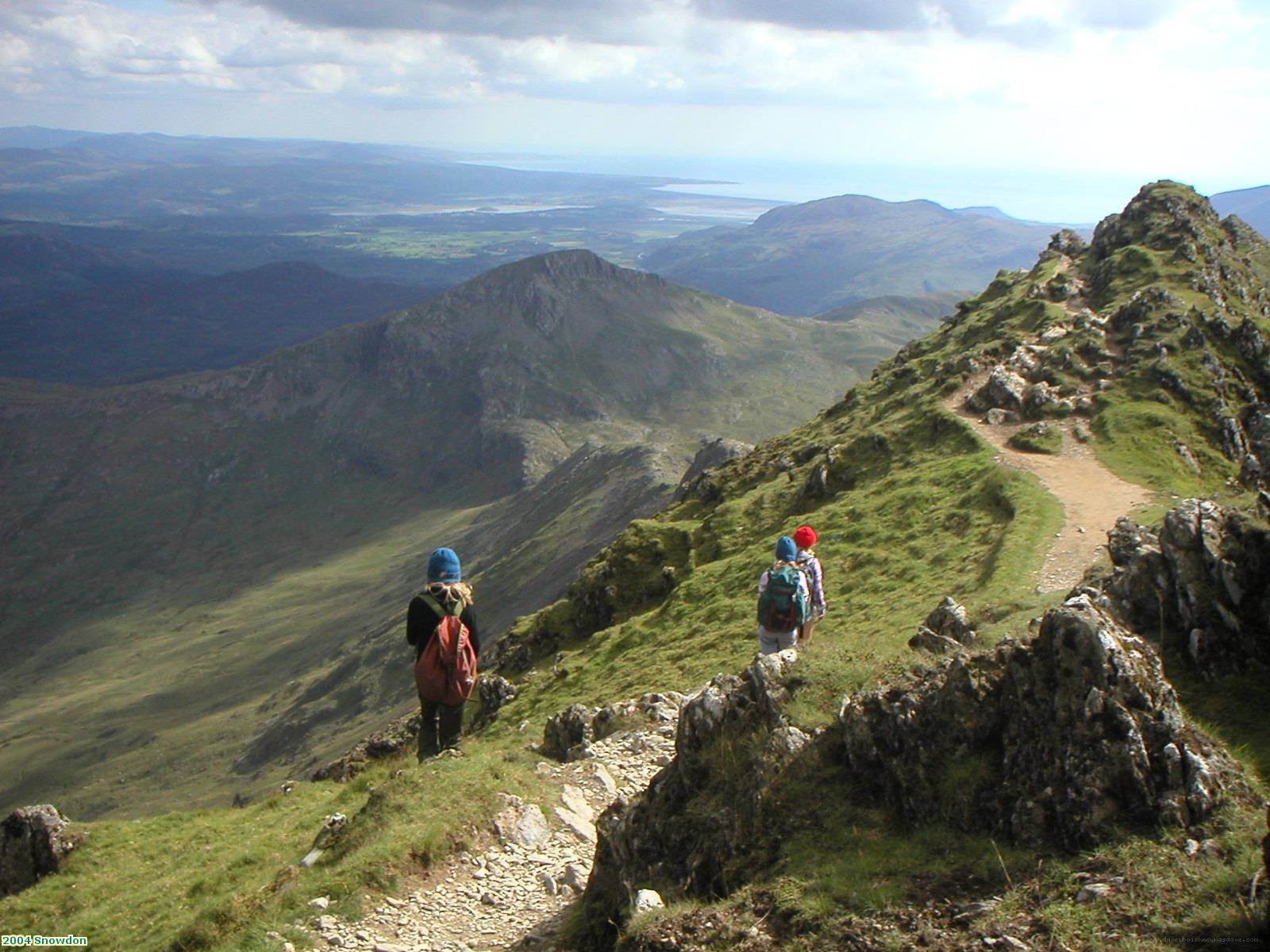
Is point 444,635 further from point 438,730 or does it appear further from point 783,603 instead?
point 783,603

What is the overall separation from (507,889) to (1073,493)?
105ft

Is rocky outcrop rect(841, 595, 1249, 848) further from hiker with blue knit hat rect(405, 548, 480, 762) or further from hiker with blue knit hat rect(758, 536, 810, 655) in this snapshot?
hiker with blue knit hat rect(405, 548, 480, 762)

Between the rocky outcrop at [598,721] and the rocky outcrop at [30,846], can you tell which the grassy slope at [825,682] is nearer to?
the rocky outcrop at [30,846]

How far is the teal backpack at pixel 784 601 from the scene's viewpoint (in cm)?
2205

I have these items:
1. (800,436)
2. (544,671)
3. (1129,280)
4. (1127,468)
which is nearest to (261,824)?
(544,671)

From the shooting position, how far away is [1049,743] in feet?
41.1

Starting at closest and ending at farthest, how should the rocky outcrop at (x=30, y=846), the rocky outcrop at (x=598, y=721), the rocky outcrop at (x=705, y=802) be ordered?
the rocky outcrop at (x=705, y=802)
the rocky outcrop at (x=598, y=721)
the rocky outcrop at (x=30, y=846)

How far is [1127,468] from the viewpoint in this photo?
4303 centimetres

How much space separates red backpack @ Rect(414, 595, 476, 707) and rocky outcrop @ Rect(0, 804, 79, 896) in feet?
54.3

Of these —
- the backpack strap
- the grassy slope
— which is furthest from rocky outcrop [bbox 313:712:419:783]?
the backpack strap

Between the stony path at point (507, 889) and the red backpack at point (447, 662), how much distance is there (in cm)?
281

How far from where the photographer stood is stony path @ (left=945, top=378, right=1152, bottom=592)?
3072 cm

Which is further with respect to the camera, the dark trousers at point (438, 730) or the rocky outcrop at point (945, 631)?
the dark trousers at point (438, 730)

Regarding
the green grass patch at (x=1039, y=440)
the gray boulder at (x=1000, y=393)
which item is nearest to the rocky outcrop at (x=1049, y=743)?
the green grass patch at (x=1039, y=440)
